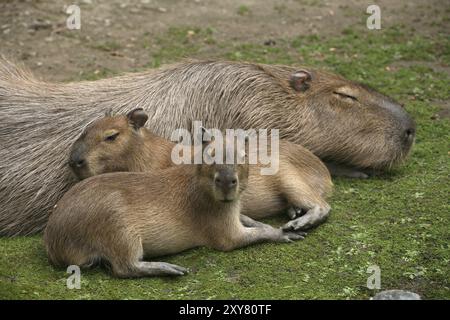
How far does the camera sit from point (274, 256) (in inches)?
226

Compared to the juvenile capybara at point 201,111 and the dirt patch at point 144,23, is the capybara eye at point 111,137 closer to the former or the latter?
the juvenile capybara at point 201,111

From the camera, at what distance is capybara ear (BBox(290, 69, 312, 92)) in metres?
7.25

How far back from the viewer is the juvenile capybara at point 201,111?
6.57m

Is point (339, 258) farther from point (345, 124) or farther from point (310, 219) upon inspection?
point (345, 124)

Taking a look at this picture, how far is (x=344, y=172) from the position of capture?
7.29m

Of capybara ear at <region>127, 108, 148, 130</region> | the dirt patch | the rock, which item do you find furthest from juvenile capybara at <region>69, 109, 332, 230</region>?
the dirt patch

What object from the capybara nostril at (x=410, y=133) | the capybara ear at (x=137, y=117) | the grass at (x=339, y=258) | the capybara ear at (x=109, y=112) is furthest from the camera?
the capybara nostril at (x=410, y=133)

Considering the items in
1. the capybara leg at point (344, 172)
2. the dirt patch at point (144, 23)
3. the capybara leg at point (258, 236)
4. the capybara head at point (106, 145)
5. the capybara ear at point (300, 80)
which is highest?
the dirt patch at point (144, 23)

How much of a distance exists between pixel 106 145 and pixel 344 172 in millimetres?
2202

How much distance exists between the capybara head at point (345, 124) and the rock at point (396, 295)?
7.48 feet

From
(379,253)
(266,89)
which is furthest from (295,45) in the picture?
(379,253)

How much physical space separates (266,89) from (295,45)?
10.3 ft

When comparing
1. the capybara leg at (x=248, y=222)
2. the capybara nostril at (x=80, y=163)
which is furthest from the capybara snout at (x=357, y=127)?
the capybara nostril at (x=80, y=163)

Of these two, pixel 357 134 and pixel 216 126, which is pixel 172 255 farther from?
pixel 357 134
